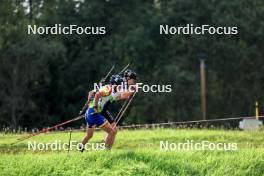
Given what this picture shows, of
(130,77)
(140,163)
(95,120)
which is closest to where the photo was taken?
(140,163)

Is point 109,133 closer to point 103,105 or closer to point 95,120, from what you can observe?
point 95,120

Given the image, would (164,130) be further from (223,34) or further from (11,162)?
(223,34)

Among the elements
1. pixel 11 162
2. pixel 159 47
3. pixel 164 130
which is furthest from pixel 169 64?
pixel 11 162

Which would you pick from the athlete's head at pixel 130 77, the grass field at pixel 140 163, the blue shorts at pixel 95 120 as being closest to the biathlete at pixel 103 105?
the blue shorts at pixel 95 120

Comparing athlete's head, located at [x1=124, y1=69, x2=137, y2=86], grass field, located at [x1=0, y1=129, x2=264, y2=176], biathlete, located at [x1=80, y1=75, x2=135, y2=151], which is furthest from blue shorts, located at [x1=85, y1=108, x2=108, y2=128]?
athlete's head, located at [x1=124, y1=69, x2=137, y2=86]

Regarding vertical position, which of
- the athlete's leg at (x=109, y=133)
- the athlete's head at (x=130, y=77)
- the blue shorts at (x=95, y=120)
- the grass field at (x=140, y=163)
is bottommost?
the grass field at (x=140, y=163)

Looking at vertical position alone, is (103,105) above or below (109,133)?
above

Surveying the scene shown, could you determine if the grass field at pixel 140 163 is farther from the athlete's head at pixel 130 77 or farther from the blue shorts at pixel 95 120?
the athlete's head at pixel 130 77

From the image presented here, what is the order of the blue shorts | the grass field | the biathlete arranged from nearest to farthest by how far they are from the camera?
the grass field, the biathlete, the blue shorts

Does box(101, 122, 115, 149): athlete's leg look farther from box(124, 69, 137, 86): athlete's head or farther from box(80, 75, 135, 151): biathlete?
box(124, 69, 137, 86): athlete's head

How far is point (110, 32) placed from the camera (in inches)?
1603

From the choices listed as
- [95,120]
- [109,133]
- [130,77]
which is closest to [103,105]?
[95,120]

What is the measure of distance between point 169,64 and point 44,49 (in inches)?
327

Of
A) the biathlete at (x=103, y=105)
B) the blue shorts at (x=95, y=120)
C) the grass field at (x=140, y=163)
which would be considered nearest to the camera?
the grass field at (x=140, y=163)
